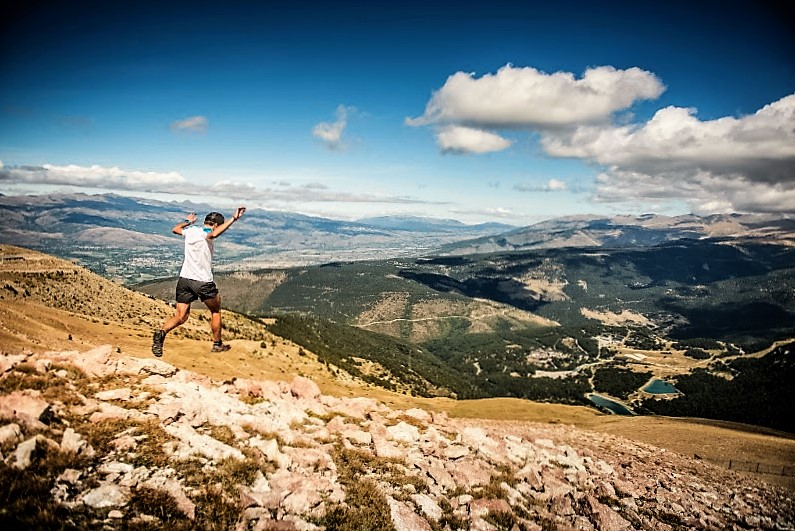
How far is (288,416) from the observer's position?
64.8ft

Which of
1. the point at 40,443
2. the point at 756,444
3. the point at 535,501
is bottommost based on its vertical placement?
the point at 756,444

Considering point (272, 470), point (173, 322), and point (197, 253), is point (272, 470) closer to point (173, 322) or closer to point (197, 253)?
point (173, 322)

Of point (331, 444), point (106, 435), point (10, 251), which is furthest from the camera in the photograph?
point (10, 251)

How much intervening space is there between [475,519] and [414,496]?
196 cm

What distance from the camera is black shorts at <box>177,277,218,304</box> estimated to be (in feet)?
56.2

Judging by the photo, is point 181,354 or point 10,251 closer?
point 181,354

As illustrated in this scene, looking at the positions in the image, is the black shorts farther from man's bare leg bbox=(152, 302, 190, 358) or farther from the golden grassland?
the golden grassland

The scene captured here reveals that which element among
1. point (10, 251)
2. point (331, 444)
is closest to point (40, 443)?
point (331, 444)

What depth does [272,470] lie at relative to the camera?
13.0m

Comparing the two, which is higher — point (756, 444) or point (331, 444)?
point (331, 444)

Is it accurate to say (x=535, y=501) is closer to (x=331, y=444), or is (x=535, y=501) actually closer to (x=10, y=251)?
(x=331, y=444)

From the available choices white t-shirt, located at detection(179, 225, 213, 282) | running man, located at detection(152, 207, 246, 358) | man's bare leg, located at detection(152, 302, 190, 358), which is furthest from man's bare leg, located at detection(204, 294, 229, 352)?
white t-shirt, located at detection(179, 225, 213, 282)

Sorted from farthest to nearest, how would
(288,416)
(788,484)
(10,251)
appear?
(10,251)
(788,484)
(288,416)

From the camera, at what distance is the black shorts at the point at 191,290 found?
17125mm
